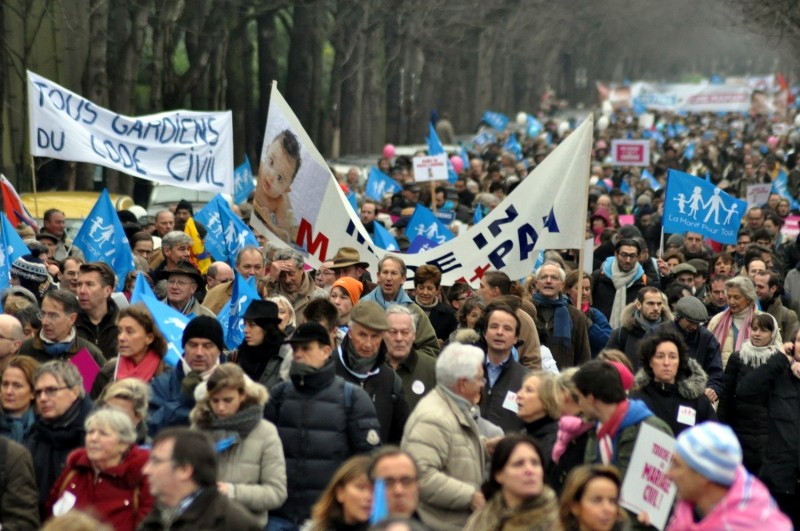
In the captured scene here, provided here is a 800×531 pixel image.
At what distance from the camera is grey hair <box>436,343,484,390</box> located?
7645mm

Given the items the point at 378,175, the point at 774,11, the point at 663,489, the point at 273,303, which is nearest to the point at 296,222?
the point at 273,303

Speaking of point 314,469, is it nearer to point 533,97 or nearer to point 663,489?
point 663,489

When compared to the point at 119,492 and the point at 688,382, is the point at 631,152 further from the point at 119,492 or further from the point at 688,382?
the point at 119,492

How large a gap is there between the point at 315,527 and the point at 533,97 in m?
89.7

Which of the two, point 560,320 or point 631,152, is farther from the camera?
point 631,152

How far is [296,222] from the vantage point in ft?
43.5

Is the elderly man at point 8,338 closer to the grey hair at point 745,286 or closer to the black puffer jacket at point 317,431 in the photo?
the black puffer jacket at point 317,431

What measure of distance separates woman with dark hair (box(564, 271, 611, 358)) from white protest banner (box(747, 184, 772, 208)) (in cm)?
1090

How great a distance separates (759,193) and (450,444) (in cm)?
1701

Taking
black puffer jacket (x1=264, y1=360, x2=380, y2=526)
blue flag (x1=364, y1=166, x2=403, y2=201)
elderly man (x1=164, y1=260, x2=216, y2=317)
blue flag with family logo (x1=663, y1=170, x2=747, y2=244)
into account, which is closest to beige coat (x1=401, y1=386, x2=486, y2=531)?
black puffer jacket (x1=264, y1=360, x2=380, y2=526)

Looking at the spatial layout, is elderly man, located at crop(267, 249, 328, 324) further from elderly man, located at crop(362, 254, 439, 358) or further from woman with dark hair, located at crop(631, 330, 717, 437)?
woman with dark hair, located at crop(631, 330, 717, 437)

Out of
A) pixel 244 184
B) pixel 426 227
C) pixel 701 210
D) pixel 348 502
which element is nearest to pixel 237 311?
pixel 348 502

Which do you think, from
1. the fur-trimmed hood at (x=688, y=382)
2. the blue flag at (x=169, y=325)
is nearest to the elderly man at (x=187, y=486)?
the blue flag at (x=169, y=325)

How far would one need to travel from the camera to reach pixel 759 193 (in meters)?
23.8
